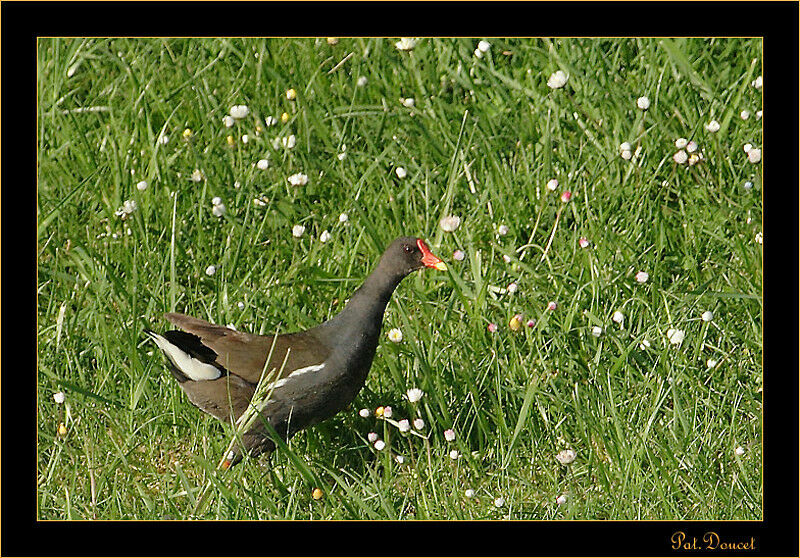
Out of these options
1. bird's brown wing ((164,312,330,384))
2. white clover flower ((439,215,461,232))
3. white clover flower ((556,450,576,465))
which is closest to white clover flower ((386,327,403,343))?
bird's brown wing ((164,312,330,384))

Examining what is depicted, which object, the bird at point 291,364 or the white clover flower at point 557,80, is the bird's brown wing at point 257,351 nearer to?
the bird at point 291,364

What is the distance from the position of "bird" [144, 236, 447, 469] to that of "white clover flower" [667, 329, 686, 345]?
35.6 inches

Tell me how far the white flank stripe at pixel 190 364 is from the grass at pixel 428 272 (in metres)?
0.26

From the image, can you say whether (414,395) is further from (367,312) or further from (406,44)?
(406,44)

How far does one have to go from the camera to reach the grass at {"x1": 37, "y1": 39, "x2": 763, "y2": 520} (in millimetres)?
3930

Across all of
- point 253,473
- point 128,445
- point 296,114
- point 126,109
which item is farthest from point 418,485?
point 126,109

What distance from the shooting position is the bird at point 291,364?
3.93 metres

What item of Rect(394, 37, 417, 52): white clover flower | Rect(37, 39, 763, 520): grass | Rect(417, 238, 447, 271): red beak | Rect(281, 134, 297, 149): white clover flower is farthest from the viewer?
Rect(394, 37, 417, 52): white clover flower

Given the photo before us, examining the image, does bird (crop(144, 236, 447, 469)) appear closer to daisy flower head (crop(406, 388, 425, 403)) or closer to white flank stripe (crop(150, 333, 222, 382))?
white flank stripe (crop(150, 333, 222, 382))

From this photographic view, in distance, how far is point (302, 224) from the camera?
16.8ft

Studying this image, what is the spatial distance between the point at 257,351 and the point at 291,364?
0.46 ft

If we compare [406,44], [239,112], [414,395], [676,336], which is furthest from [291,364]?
[406,44]

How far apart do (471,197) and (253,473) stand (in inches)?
67.3

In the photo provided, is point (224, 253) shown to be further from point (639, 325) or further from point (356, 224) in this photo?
point (639, 325)
